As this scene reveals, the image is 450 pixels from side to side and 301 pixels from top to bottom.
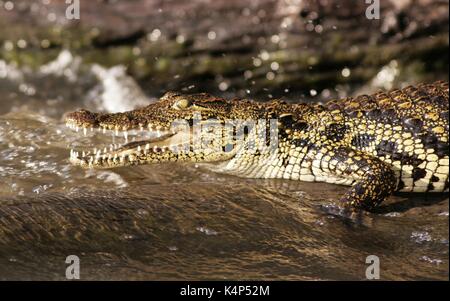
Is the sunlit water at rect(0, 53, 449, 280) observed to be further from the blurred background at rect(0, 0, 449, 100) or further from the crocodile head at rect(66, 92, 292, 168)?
the blurred background at rect(0, 0, 449, 100)

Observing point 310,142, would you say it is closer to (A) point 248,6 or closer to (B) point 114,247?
(B) point 114,247

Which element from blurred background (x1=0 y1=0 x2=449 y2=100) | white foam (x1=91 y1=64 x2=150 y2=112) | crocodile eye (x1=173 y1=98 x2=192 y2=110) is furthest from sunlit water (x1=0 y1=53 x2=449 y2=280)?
blurred background (x1=0 y1=0 x2=449 y2=100)

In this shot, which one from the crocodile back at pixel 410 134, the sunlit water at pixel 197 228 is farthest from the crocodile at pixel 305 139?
the sunlit water at pixel 197 228

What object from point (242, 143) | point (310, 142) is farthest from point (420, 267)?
point (242, 143)

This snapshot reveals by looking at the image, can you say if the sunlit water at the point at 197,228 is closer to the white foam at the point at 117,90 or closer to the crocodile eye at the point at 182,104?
the crocodile eye at the point at 182,104

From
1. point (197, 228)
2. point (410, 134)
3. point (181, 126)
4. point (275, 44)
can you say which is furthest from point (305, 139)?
point (275, 44)

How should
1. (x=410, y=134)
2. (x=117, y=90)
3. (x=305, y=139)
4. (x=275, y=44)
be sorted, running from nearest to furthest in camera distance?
(x=410, y=134) < (x=305, y=139) < (x=275, y=44) < (x=117, y=90)

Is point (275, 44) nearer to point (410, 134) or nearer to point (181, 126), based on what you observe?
point (181, 126)
